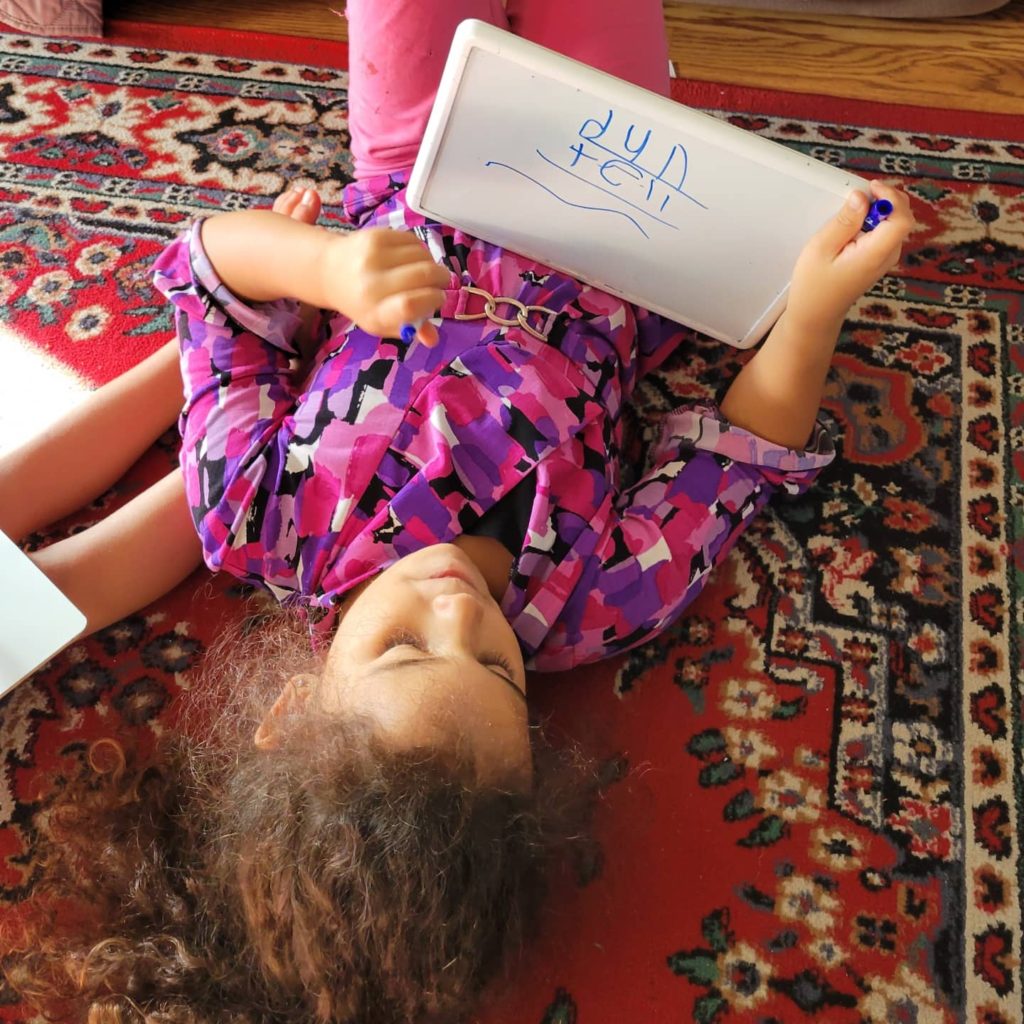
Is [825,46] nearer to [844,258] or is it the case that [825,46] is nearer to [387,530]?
[844,258]

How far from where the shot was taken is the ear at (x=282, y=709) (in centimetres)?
72

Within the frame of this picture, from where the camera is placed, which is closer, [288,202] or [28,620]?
[28,620]

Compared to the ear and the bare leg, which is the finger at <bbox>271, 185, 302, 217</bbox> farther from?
the ear

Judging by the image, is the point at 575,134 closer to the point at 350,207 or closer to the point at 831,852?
the point at 350,207

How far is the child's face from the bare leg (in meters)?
0.24

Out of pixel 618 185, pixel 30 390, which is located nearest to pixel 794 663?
pixel 618 185

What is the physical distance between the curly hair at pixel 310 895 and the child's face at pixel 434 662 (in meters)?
0.02

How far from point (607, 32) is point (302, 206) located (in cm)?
34

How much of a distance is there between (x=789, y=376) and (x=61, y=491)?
0.68m

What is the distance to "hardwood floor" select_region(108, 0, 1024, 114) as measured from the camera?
1239 millimetres

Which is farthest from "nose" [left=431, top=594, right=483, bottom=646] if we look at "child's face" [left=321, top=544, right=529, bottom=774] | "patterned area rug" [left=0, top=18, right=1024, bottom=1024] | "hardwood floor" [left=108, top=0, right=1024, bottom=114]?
"hardwood floor" [left=108, top=0, right=1024, bottom=114]

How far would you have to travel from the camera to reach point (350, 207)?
99cm

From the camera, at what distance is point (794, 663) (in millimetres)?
889

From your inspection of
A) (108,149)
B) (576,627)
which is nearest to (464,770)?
(576,627)
